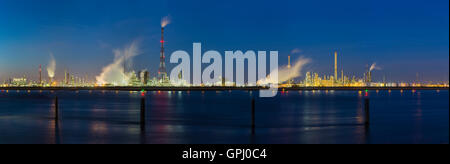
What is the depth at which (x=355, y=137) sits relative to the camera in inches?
917
